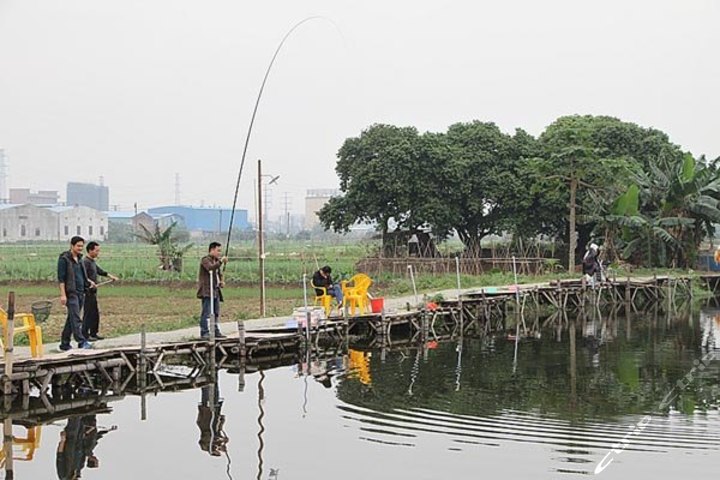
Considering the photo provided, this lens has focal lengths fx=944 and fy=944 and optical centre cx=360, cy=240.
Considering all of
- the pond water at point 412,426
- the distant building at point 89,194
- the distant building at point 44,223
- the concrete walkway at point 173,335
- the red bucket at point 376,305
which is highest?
the distant building at point 89,194

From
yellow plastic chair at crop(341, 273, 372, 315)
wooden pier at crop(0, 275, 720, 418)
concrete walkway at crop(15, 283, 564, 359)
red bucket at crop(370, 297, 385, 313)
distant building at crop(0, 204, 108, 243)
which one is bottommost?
wooden pier at crop(0, 275, 720, 418)

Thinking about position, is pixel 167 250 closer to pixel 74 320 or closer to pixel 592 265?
pixel 592 265

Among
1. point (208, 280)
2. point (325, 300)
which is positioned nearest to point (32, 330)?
Result: point (208, 280)

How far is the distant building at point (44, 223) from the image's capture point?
62000 mm

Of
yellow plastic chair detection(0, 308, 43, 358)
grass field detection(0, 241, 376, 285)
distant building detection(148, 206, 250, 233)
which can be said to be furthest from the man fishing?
distant building detection(148, 206, 250, 233)

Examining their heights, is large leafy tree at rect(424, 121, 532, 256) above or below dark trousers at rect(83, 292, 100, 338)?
above

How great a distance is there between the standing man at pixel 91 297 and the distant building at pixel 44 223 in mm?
49757

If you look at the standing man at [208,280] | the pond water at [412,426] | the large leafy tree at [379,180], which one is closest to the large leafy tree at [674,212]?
the large leafy tree at [379,180]

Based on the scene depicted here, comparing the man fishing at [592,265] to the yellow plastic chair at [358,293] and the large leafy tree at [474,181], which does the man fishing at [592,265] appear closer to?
the large leafy tree at [474,181]

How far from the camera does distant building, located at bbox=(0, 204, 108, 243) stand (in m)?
62.0

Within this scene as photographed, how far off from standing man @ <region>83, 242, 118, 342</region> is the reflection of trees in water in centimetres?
371

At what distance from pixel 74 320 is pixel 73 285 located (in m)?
0.52

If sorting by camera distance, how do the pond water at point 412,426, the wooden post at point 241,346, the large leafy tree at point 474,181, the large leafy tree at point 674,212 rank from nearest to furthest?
the pond water at point 412,426 → the wooden post at point 241,346 → the large leafy tree at point 674,212 → the large leafy tree at point 474,181

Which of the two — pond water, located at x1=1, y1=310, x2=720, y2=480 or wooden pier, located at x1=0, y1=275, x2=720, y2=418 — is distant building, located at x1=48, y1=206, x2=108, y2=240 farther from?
pond water, located at x1=1, y1=310, x2=720, y2=480
